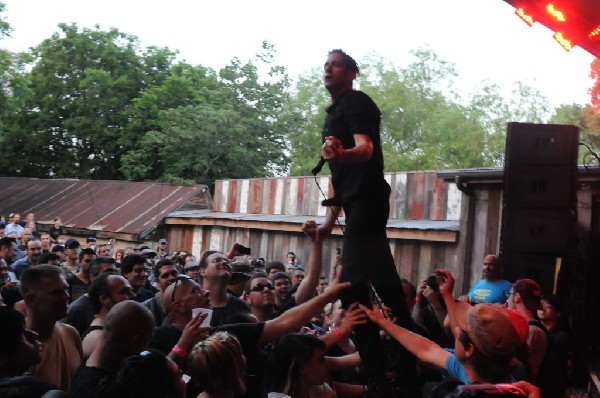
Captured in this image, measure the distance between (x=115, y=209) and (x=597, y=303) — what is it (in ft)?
70.1

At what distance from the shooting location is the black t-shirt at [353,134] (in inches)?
186

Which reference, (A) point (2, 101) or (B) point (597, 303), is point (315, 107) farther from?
(B) point (597, 303)

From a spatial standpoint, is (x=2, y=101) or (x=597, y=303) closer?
(x=597, y=303)

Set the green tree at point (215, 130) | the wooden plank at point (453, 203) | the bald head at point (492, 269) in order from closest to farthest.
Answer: the bald head at point (492, 269) → the wooden plank at point (453, 203) → the green tree at point (215, 130)

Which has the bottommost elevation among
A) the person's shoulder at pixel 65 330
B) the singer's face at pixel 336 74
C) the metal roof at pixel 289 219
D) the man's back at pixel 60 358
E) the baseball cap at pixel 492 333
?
the man's back at pixel 60 358

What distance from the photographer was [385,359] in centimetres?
496

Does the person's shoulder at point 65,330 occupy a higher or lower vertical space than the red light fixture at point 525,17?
lower

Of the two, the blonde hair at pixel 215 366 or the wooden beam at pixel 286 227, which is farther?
the wooden beam at pixel 286 227

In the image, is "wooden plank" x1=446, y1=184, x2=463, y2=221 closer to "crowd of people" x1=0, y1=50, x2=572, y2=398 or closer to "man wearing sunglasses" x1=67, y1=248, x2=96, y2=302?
"man wearing sunglasses" x1=67, y1=248, x2=96, y2=302

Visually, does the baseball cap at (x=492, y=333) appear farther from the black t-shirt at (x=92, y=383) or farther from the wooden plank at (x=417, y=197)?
the wooden plank at (x=417, y=197)

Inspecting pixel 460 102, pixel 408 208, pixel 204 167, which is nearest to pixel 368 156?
pixel 408 208

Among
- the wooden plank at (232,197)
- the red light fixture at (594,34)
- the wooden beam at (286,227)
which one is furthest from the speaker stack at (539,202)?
the wooden plank at (232,197)

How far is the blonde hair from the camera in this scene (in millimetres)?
3965

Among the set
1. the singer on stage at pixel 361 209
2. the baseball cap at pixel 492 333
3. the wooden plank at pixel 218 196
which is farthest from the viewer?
the wooden plank at pixel 218 196
